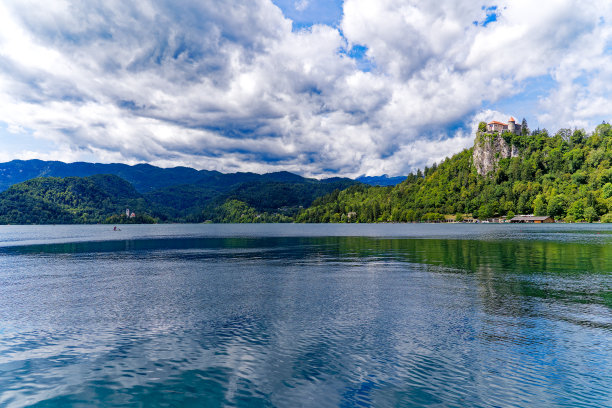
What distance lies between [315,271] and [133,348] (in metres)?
32.6

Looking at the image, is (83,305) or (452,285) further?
(452,285)

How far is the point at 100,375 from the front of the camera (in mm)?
17688

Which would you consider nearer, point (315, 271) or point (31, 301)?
point (31, 301)

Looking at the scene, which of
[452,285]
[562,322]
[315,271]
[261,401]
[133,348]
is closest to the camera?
[261,401]

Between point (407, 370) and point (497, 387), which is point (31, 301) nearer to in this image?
point (407, 370)

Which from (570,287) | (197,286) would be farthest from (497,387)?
(197,286)

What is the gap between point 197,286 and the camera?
134ft

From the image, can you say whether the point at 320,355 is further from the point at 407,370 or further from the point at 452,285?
the point at 452,285

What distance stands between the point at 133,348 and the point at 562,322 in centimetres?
2855

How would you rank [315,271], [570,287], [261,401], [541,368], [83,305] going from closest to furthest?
[261,401] → [541,368] → [83,305] → [570,287] → [315,271]

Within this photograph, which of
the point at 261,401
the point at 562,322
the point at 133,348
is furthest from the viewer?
the point at 562,322

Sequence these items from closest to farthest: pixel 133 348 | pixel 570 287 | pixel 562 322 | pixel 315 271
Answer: pixel 133 348 < pixel 562 322 < pixel 570 287 < pixel 315 271

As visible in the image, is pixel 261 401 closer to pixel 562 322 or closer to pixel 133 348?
pixel 133 348

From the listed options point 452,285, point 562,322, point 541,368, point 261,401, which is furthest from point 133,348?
point 452,285
